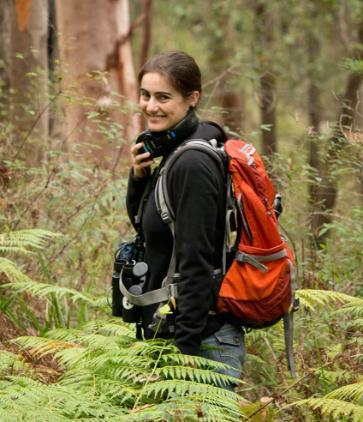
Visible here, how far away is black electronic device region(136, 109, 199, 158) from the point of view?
14.7ft

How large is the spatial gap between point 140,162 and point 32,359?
1.59 meters

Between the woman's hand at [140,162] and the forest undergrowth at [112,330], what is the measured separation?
36.9 inches

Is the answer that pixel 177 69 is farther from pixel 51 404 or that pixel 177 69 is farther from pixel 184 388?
pixel 51 404

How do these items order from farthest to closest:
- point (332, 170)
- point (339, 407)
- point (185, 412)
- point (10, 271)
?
point (332, 170), point (10, 271), point (339, 407), point (185, 412)

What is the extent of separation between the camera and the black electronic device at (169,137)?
4.49 metres

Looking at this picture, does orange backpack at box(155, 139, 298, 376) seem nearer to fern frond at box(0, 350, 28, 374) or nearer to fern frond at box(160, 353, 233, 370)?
fern frond at box(160, 353, 233, 370)

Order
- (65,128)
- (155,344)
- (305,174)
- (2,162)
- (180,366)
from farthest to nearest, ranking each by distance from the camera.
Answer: (65,128) < (2,162) < (305,174) < (155,344) < (180,366)

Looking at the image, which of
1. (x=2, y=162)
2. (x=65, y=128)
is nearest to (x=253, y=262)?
(x=2, y=162)

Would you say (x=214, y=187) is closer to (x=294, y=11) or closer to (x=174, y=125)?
(x=174, y=125)

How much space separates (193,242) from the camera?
13.6 ft

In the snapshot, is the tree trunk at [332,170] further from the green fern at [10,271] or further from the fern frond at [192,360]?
the fern frond at [192,360]

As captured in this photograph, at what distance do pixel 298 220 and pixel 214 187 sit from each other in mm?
3298

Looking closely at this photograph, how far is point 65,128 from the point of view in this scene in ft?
30.8

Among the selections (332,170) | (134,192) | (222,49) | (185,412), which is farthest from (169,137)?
(222,49)
